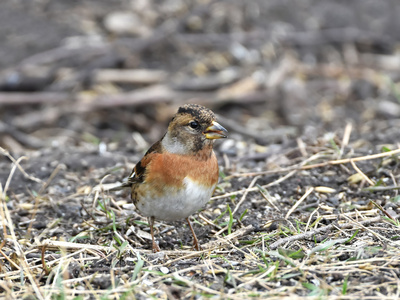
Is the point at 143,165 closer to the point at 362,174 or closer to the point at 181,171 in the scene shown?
→ the point at 181,171

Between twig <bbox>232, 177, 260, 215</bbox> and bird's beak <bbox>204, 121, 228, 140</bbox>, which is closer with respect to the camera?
bird's beak <bbox>204, 121, 228, 140</bbox>

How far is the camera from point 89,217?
4566mm

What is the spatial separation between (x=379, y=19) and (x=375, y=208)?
7.32m

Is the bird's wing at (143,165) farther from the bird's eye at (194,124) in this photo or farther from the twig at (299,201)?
the twig at (299,201)

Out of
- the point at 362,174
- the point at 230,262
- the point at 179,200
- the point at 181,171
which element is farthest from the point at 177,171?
the point at 362,174

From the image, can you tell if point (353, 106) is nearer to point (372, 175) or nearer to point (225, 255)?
point (372, 175)

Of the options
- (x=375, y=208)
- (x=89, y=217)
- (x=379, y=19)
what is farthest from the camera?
(x=379, y=19)

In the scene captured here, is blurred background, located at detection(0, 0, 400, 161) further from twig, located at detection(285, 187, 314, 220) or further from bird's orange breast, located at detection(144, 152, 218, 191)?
bird's orange breast, located at detection(144, 152, 218, 191)

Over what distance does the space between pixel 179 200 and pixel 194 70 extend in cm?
503

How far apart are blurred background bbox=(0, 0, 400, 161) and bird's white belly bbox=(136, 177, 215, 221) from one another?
6.69ft

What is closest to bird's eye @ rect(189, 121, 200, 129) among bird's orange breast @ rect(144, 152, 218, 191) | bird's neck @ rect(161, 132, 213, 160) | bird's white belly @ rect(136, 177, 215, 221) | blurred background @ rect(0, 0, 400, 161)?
bird's neck @ rect(161, 132, 213, 160)

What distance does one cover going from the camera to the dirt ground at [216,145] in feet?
11.1

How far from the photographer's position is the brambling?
12.7 feet

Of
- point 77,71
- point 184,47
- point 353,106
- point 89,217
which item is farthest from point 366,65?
point 89,217
